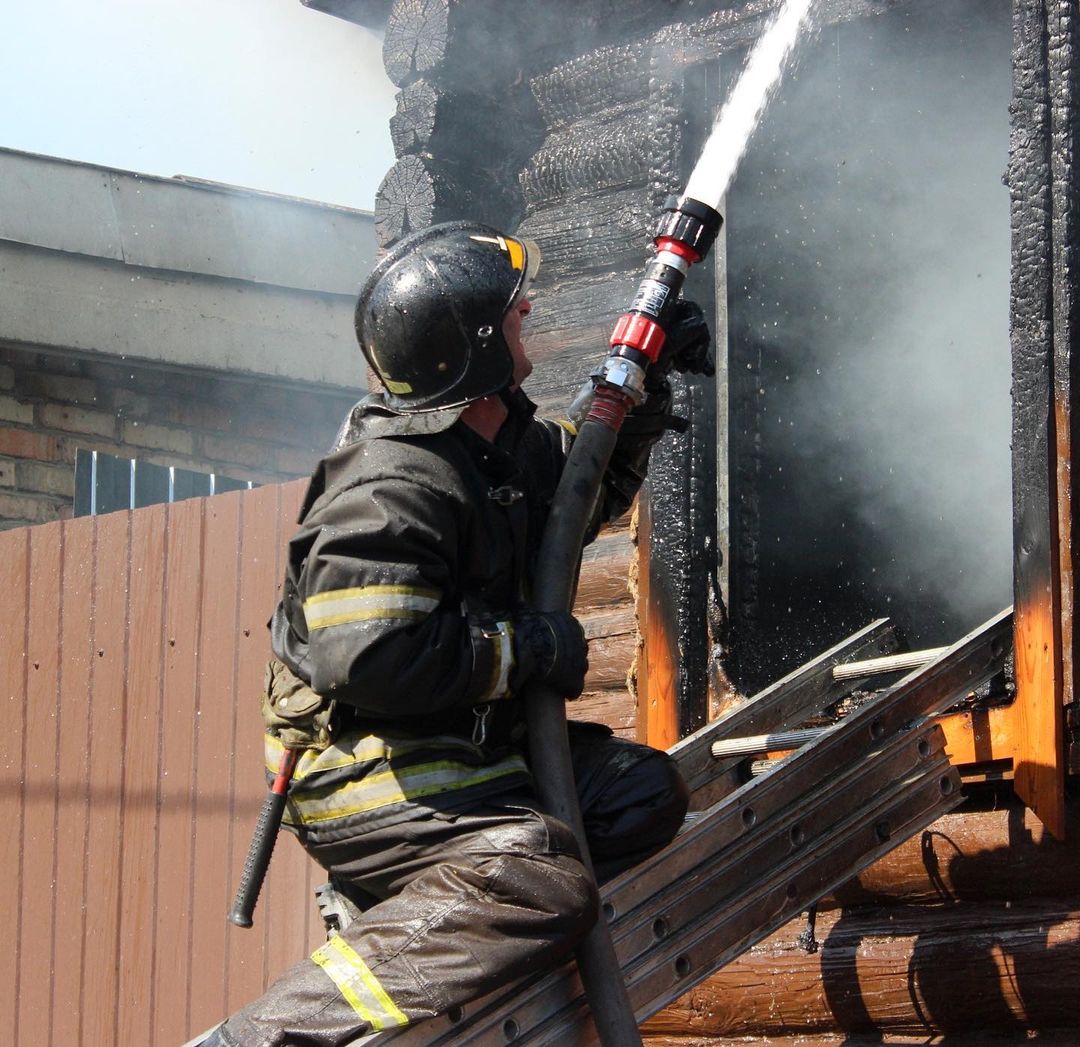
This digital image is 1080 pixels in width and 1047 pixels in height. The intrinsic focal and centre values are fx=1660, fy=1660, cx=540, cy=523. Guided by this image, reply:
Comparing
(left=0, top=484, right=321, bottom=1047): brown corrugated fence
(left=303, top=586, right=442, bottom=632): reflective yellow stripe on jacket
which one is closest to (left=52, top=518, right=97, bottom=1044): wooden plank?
(left=0, top=484, right=321, bottom=1047): brown corrugated fence

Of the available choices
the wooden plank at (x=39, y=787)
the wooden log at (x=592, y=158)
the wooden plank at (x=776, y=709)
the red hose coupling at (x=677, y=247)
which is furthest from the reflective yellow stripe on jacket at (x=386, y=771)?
the wooden plank at (x=39, y=787)

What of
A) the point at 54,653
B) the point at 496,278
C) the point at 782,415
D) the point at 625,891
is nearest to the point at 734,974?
the point at 625,891

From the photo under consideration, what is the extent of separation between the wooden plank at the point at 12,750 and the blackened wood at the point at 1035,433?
4.33 meters

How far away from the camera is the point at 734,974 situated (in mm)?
4457

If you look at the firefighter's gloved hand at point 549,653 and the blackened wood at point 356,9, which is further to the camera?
the blackened wood at point 356,9

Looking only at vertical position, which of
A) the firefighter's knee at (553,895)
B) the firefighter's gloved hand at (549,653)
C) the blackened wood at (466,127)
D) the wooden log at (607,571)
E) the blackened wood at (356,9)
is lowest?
the firefighter's knee at (553,895)

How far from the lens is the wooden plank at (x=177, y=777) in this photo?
5.93 meters

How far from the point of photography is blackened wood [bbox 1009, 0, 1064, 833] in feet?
12.8

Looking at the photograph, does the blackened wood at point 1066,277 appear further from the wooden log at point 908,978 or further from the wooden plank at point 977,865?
the wooden log at point 908,978

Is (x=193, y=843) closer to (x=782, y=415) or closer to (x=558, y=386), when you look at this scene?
(x=558, y=386)

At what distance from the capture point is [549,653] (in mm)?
2945

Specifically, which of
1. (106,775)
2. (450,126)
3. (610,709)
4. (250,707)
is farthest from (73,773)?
(450,126)

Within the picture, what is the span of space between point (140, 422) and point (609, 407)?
10.1 m

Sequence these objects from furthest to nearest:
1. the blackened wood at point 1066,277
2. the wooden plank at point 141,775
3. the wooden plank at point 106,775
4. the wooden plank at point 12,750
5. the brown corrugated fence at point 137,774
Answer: the wooden plank at point 12,750 < the wooden plank at point 106,775 < the wooden plank at point 141,775 < the brown corrugated fence at point 137,774 < the blackened wood at point 1066,277
